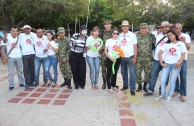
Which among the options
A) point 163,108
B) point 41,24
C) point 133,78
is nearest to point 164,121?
point 163,108

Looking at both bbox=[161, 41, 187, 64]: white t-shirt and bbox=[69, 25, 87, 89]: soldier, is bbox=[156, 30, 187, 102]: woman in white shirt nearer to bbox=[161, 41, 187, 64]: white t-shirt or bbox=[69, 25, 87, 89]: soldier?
bbox=[161, 41, 187, 64]: white t-shirt

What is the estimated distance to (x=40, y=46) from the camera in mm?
7188

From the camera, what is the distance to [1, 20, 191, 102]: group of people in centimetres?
589

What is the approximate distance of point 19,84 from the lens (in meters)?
7.45

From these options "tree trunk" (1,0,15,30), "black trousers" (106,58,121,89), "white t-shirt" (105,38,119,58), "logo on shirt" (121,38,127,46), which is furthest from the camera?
"tree trunk" (1,0,15,30)

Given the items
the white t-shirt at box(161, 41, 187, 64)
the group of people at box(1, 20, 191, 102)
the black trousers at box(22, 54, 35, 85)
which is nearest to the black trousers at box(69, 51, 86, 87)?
the group of people at box(1, 20, 191, 102)

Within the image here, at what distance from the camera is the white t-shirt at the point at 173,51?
5.66 meters

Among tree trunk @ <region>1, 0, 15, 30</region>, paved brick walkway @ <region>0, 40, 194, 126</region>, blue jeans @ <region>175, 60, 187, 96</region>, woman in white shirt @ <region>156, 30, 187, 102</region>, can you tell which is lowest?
paved brick walkway @ <region>0, 40, 194, 126</region>

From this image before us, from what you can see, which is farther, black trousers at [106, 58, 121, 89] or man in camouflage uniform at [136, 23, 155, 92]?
black trousers at [106, 58, 121, 89]

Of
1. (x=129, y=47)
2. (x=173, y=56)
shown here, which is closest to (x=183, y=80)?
(x=173, y=56)

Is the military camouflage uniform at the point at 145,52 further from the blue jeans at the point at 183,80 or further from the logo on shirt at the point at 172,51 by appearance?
the blue jeans at the point at 183,80

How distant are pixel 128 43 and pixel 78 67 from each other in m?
1.65

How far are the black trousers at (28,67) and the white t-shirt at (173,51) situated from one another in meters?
3.65

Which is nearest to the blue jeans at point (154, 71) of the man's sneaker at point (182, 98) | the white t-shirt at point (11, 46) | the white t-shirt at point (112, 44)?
the man's sneaker at point (182, 98)
